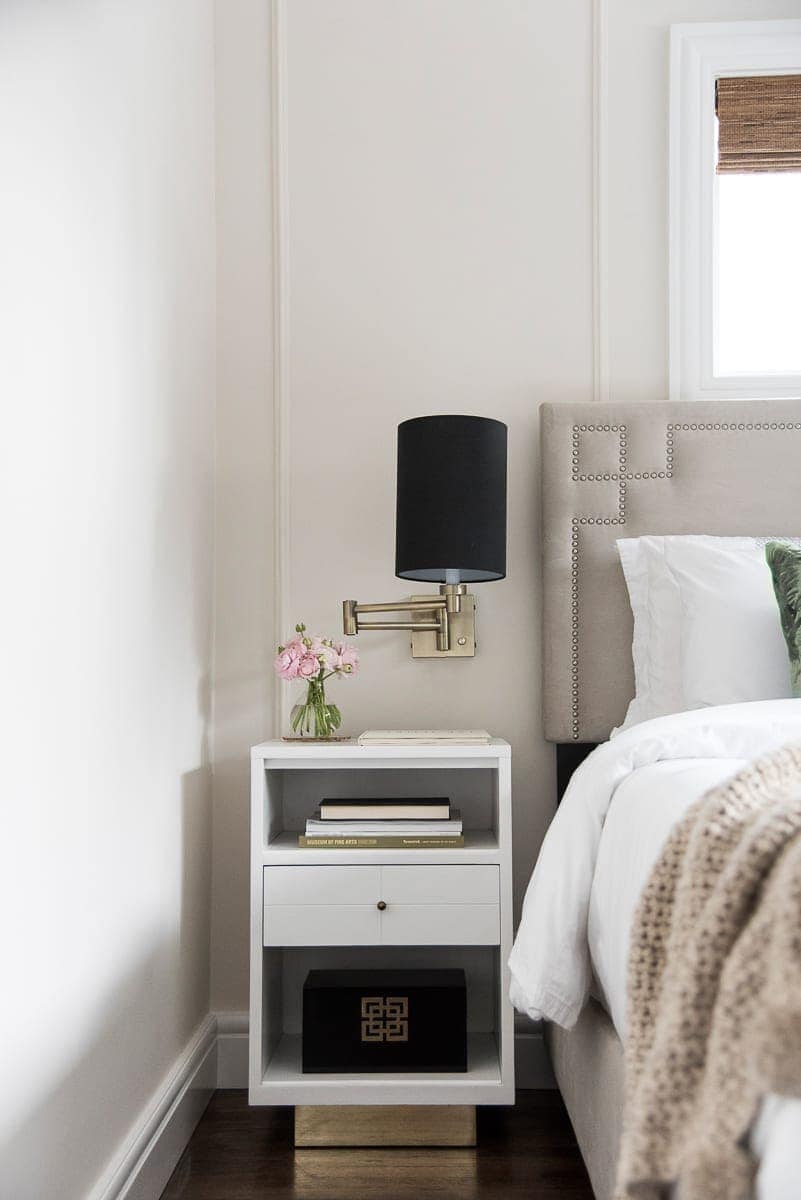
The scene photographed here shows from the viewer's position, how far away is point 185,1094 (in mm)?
1958

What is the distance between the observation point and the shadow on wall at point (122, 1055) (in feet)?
4.09

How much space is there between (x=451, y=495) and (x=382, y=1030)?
3.41 ft

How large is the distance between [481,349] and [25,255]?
4.41ft

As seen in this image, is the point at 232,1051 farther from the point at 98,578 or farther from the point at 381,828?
the point at 98,578

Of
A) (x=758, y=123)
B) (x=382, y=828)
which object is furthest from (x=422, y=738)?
(x=758, y=123)

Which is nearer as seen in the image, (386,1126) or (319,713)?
(386,1126)

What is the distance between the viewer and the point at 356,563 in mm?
2387

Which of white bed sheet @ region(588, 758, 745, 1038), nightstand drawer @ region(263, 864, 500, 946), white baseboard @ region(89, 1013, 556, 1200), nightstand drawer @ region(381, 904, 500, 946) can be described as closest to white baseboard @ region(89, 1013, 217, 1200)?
white baseboard @ region(89, 1013, 556, 1200)

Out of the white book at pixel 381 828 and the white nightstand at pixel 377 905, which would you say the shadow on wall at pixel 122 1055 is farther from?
the white book at pixel 381 828

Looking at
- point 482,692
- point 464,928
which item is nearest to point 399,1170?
point 464,928

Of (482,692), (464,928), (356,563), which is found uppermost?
(356,563)

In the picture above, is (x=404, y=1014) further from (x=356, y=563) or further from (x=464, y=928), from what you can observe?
(x=356, y=563)

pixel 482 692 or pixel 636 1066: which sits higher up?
pixel 482 692

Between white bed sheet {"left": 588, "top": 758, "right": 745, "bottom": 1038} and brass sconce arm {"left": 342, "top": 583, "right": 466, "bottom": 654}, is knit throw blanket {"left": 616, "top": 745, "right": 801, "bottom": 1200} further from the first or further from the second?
brass sconce arm {"left": 342, "top": 583, "right": 466, "bottom": 654}
